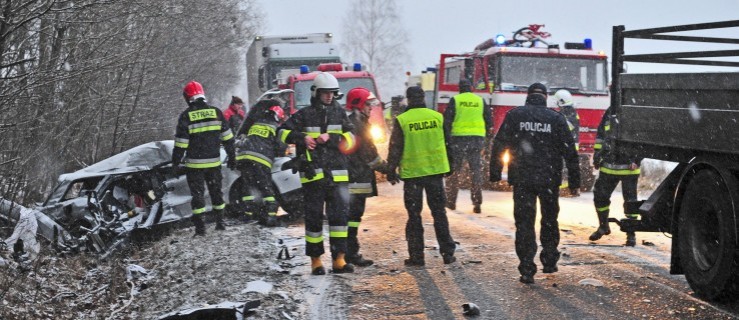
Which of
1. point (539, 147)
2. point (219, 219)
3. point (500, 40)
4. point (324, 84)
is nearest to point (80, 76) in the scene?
point (219, 219)

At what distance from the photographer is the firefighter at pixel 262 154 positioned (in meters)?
11.3

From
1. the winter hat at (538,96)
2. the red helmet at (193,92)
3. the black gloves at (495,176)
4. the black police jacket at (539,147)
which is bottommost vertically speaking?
the black gloves at (495,176)

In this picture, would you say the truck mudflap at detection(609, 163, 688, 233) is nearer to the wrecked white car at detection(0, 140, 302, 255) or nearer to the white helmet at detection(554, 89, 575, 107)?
the wrecked white car at detection(0, 140, 302, 255)

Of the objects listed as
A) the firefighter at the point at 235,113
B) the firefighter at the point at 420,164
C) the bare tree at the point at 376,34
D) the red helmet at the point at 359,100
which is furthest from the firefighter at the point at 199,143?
the bare tree at the point at 376,34

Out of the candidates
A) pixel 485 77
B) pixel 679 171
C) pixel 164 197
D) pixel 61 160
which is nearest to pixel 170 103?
pixel 61 160

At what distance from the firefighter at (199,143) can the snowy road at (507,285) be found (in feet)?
6.46

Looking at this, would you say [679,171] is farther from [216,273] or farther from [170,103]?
[170,103]

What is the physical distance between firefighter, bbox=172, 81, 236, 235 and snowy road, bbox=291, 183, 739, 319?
6.46 ft

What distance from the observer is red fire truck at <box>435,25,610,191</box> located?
1602 cm

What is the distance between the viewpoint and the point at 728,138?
19.6 feet

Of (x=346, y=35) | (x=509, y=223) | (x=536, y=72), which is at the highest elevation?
(x=346, y=35)

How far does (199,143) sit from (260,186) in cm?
128

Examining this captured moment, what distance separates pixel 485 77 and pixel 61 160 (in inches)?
313

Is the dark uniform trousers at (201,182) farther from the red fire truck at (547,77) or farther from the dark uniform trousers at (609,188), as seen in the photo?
the red fire truck at (547,77)
